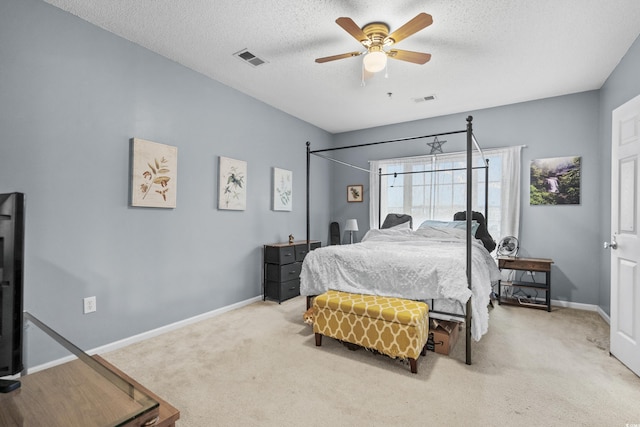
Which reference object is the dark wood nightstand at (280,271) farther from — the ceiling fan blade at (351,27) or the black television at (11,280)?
the black television at (11,280)

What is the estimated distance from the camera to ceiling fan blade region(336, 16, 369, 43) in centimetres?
215

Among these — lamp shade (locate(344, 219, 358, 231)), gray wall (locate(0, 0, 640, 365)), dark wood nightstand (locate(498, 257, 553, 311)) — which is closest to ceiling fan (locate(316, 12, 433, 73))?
gray wall (locate(0, 0, 640, 365))

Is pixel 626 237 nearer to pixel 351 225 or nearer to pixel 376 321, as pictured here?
pixel 376 321

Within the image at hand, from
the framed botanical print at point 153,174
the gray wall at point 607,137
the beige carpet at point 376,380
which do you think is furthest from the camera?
the gray wall at point 607,137

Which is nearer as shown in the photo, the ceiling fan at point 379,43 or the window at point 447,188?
the ceiling fan at point 379,43

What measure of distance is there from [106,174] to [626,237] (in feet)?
14.1

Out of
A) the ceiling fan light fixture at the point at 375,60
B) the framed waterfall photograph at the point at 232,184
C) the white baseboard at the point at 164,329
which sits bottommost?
the white baseboard at the point at 164,329

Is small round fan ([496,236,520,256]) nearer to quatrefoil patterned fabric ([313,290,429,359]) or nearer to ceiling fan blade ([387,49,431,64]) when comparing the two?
quatrefoil patterned fabric ([313,290,429,359])

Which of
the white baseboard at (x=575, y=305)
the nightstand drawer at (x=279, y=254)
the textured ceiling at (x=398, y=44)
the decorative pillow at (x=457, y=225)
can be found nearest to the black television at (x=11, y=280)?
the textured ceiling at (x=398, y=44)

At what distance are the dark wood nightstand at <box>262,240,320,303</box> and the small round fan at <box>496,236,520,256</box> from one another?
280 centimetres

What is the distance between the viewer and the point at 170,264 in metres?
3.16

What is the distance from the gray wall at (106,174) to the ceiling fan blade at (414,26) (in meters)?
1.72

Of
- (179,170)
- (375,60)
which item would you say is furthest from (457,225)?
(179,170)

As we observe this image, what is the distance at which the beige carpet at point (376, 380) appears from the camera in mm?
1798
